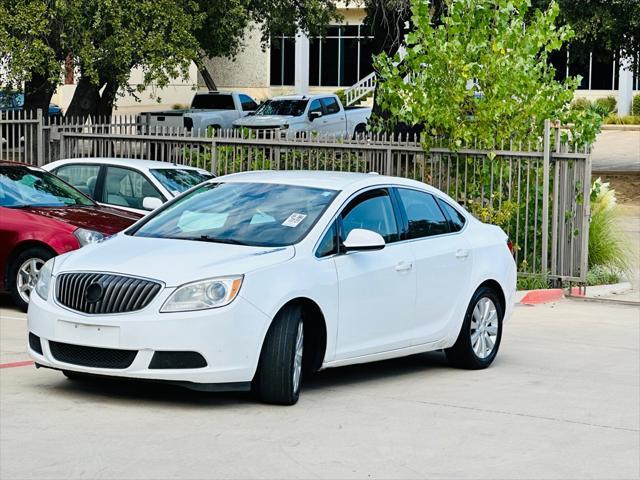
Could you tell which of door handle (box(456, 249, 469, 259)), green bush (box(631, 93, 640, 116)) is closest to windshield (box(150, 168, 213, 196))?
door handle (box(456, 249, 469, 259))

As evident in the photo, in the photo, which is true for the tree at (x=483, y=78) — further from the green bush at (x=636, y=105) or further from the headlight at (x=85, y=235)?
the green bush at (x=636, y=105)

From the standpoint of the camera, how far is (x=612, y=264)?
17844 mm

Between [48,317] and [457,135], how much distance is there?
9214mm

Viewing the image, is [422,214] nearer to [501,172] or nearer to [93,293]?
[93,293]

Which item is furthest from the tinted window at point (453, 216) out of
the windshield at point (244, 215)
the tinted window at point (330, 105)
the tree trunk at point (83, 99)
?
the tinted window at point (330, 105)

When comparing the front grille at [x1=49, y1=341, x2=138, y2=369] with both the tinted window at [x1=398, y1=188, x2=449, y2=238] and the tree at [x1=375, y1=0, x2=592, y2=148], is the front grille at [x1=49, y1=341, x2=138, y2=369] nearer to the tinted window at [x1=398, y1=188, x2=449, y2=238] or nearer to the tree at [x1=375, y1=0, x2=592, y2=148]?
the tinted window at [x1=398, y1=188, x2=449, y2=238]

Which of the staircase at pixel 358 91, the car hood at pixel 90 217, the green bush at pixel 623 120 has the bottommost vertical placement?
the green bush at pixel 623 120

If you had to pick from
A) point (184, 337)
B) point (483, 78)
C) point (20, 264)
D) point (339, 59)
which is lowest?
point (20, 264)

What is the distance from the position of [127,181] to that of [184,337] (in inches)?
308

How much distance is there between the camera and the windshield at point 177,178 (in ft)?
51.2

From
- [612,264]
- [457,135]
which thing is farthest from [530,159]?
[612,264]

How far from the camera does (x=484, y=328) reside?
10.7 meters

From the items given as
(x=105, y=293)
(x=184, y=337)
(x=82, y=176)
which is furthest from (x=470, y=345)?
(x=82, y=176)

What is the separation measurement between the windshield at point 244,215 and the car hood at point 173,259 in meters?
0.22
